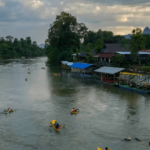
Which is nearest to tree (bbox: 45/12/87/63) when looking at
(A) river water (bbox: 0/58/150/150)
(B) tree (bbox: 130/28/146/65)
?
(B) tree (bbox: 130/28/146/65)

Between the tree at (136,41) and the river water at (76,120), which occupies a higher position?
the tree at (136,41)


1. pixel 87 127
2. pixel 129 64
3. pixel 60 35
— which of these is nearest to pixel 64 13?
pixel 60 35

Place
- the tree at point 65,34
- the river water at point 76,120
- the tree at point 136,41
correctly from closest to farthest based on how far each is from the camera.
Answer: the river water at point 76,120 → the tree at point 136,41 → the tree at point 65,34

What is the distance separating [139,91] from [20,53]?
4265 inches

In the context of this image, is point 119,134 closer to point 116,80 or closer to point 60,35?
point 116,80

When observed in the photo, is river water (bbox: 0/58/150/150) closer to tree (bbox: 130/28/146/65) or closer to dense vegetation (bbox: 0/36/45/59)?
tree (bbox: 130/28/146/65)

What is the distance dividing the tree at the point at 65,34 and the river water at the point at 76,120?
131 feet

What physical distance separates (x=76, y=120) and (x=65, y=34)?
2021 inches

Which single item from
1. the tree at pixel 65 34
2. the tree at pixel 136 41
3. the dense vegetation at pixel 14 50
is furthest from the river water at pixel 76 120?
the dense vegetation at pixel 14 50

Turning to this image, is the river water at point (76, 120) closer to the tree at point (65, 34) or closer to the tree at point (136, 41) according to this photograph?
the tree at point (136, 41)

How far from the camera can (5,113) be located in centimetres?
1986

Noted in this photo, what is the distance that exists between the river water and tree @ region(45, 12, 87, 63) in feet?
131

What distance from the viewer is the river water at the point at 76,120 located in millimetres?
14312

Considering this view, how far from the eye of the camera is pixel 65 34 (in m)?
66.9
